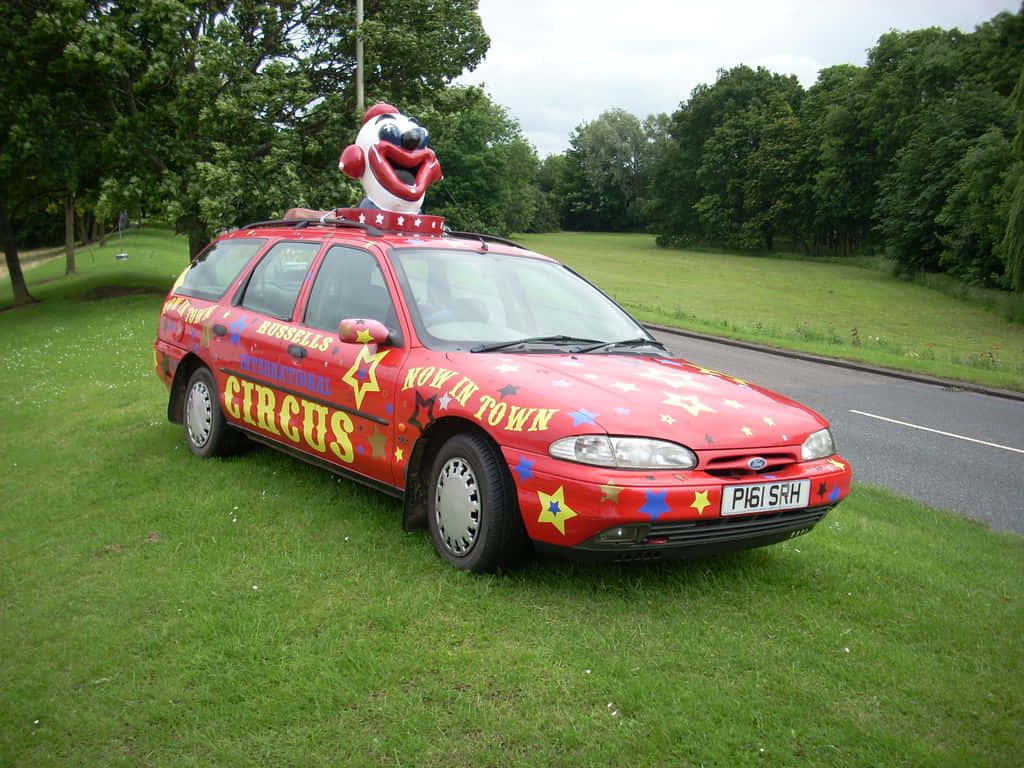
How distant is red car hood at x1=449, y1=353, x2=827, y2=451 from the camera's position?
3881mm

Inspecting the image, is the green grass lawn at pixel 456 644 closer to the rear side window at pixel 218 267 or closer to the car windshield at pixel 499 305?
the car windshield at pixel 499 305

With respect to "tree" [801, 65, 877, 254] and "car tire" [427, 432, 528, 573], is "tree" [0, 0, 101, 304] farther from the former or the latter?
"tree" [801, 65, 877, 254]

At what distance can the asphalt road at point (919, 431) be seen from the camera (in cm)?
741

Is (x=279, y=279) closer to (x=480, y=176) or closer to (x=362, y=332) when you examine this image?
(x=362, y=332)

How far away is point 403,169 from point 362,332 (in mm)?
5222

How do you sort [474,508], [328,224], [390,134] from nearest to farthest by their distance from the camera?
1. [474,508]
2. [328,224]
3. [390,134]

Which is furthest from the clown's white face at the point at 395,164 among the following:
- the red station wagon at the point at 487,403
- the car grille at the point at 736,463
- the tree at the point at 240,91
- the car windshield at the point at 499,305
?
the tree at the point at 240,91

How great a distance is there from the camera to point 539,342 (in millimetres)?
4855

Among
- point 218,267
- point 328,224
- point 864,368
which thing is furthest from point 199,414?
point 864,368

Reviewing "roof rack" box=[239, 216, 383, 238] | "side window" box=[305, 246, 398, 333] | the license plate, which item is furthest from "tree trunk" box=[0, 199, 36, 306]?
the license plate

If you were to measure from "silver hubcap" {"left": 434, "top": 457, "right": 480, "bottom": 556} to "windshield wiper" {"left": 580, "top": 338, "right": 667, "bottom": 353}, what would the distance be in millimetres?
1025

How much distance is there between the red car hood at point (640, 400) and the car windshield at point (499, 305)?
10.8 inches

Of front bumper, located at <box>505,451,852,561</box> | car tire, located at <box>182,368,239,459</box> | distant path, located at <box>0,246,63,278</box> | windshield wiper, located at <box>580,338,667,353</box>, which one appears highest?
windshield wiper, located at <box>580,338,667,353</box>

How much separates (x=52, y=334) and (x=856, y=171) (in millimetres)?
59255
